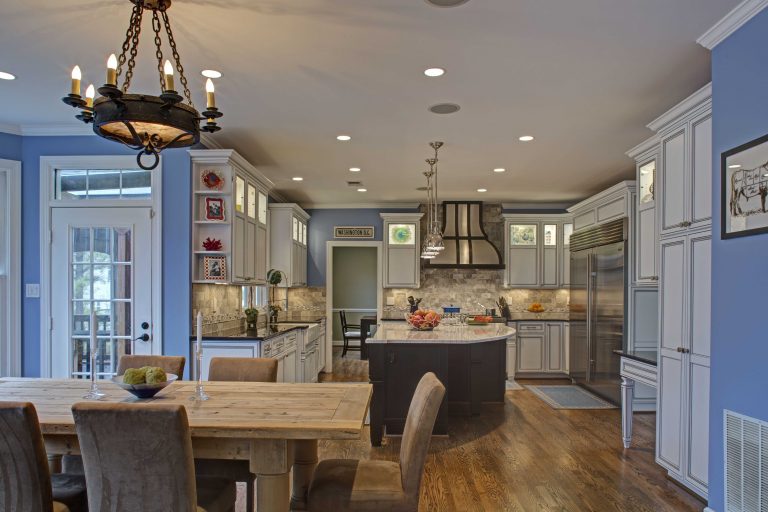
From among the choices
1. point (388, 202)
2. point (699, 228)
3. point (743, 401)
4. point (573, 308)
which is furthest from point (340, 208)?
point (743, 401)

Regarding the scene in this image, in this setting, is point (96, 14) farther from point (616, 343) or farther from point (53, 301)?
point (616, 343)

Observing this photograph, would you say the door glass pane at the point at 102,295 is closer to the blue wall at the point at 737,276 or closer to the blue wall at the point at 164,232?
the blue wall at the point at 164,232

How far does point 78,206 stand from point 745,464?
5.06 meters

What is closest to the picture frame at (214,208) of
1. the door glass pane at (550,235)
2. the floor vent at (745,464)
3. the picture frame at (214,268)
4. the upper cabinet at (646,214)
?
the picture frame at (214,268)

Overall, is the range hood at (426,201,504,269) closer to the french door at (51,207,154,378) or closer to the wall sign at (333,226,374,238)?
the wall sign at (333,226,374,238)

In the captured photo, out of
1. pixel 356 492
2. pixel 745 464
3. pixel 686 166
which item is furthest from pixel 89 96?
pixel 686 166

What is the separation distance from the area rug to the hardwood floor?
0.24m

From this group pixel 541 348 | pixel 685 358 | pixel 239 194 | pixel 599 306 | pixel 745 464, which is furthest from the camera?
pixel 541 348

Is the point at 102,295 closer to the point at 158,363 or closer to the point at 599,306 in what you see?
the point at 158,363

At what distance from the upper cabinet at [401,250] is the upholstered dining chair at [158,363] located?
5480 millimetres

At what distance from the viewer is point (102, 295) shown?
15.3ft

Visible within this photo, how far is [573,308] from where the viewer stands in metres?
7.34

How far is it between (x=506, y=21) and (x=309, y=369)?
5.21 meters

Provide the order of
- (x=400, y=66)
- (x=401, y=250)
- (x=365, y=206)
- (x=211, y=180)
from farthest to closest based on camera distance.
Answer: (x=365, y=206) < (x=401, y=250) < (x=211, y=180) < (x=400, y=66)
